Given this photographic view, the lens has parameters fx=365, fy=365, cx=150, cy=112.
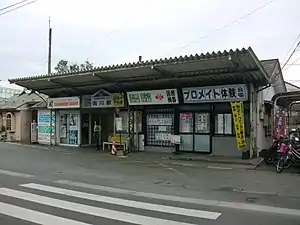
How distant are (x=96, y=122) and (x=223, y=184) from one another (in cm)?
1402

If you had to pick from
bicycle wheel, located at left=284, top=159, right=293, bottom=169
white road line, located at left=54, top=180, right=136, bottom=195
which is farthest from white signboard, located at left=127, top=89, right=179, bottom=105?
white road line, located at left=54, top=180, right=136, bottom=195

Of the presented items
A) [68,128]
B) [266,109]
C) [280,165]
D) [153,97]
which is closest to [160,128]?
[153,97]

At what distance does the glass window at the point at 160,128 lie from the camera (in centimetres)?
1819

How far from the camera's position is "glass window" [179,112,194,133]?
57.0ft

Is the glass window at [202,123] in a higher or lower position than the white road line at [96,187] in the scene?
higher

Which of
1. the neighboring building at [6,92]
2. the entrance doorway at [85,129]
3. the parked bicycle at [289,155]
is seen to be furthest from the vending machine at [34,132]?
the neighboring building at [6,92]

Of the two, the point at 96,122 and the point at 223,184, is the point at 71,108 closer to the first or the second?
the point at 96,122

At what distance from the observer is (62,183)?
998 cm

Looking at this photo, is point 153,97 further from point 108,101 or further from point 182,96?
point 108,101

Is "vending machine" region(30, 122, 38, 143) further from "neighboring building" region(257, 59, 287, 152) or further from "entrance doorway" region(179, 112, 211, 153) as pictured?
→ "neighboring building" region(257, 59, 287, 152)

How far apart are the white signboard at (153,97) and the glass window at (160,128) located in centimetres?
83

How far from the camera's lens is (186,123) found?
1755 centimetres

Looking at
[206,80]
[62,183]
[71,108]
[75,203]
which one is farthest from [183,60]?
[71,108]

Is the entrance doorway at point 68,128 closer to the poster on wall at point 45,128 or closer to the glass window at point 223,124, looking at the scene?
the poster on wall at point 45,128
